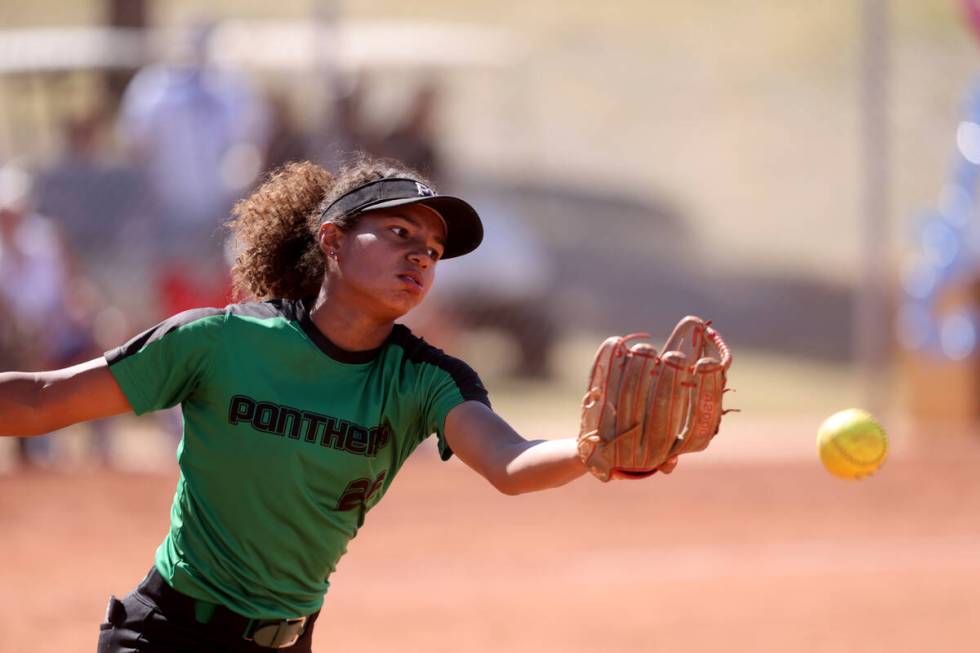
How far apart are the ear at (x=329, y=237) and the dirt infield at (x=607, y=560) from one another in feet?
9.77

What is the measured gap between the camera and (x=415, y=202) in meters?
3.24

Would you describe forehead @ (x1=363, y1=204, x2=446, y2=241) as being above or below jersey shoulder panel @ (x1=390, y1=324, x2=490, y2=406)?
above

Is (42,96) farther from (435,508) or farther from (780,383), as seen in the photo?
(780,383)

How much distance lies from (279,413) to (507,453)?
553 mm

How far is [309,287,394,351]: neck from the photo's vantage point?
10.9 ft

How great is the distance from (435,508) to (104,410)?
5.67 meters

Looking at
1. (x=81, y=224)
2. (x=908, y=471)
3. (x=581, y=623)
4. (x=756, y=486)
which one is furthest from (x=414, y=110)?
(x=581, y=623)

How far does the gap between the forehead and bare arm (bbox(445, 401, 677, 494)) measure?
44cm

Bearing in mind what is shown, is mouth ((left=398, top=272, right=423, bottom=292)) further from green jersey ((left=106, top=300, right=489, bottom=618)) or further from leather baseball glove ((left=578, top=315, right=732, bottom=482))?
leather baseball glove ((left=578, top=315, right=732, bottom=482))

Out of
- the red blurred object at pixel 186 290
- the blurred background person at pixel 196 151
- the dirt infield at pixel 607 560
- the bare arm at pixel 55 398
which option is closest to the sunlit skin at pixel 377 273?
the bare arm at pixel 55 398

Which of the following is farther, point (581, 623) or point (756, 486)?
point (756, 486)

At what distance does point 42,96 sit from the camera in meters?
13.0

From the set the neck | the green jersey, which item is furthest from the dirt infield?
the neck

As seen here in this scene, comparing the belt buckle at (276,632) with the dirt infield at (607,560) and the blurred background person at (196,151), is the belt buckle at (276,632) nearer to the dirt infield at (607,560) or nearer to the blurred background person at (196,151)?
the dirt infield at (607,560)
